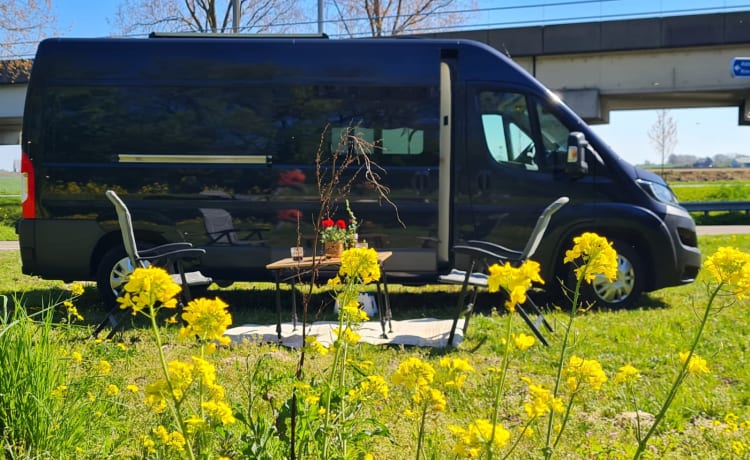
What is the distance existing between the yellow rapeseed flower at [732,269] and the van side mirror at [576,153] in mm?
5128

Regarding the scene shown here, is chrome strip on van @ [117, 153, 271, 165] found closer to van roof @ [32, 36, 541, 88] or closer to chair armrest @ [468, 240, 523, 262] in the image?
van roof @ [32, 36, 541, 88]

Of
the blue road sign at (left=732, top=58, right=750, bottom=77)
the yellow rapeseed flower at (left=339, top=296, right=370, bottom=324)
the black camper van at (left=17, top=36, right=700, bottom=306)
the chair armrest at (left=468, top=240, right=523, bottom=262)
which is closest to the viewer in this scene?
the yellow rapeseed flower at (left=339, top=296, right=370, bottom=324)

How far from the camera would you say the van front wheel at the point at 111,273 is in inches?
288

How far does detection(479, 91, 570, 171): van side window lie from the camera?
729 centimetres

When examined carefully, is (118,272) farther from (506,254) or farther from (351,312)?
(351,312)

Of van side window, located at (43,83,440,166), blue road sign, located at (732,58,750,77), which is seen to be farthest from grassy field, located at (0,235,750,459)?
blue road sign, located at (732,58,750,77)

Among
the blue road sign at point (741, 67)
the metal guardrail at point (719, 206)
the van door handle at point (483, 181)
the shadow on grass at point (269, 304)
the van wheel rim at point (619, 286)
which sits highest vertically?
the blue road sign at point (741, 67)

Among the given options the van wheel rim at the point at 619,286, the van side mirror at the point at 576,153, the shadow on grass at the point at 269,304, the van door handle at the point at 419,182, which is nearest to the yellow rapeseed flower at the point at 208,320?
the shadow on grass at the point at 269,304

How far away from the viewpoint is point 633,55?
70.9 feet

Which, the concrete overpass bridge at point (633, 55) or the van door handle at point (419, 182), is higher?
the concrete overpass bridge at point (633, 55)

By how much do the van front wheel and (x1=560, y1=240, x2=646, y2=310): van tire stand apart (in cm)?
467

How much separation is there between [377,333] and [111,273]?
9.82 ft

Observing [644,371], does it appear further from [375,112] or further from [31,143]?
[31,143]

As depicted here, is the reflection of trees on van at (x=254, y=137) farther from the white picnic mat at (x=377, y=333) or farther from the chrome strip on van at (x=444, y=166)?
the white picnic mat at (x=377, y=333)
